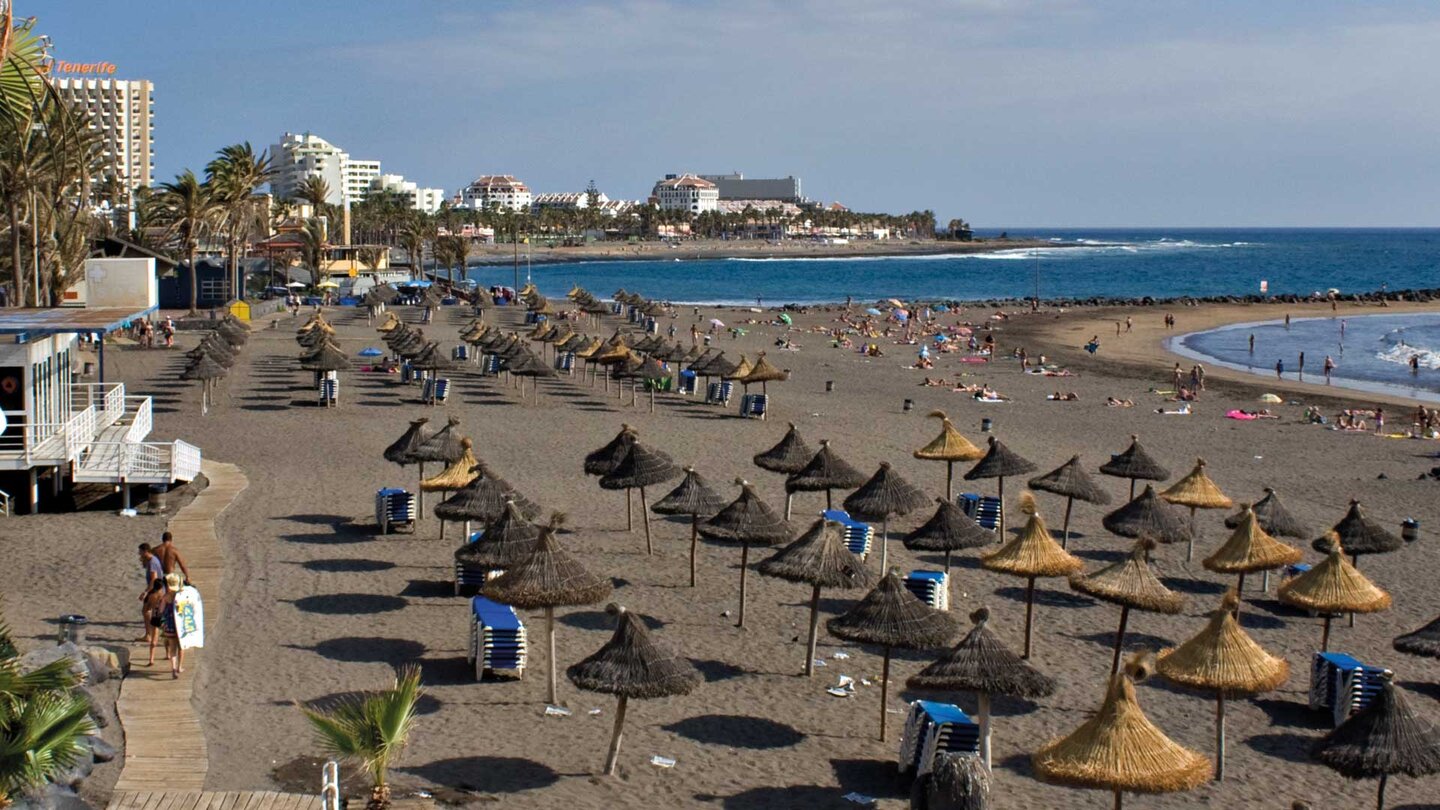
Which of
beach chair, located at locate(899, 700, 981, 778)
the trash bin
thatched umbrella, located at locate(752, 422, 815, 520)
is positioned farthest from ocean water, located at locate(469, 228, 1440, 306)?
beach chair, located at locate(899, 700, 981, 778)

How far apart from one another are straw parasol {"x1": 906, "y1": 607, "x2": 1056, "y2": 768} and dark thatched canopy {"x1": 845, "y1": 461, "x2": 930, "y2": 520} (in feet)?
19.2

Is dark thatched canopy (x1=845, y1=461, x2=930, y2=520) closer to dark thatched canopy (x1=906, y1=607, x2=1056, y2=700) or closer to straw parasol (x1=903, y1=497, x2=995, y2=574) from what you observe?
straw parasol (x1=903, y1=497, x2=995, y2=574)

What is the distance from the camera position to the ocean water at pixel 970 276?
109 m

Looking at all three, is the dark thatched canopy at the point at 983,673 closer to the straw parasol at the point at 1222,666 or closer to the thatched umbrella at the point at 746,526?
the straw parasol at the point at 1222,666

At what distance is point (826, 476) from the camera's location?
62.2 ft

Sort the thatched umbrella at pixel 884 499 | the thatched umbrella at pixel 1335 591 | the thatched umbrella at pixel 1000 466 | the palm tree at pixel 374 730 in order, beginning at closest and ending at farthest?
the palm tree at pixel 374 730, the thatched umbrella at pixel 1335 591, the thatched umbrella at pixel 884 499, the thatched umbrella at pixel 1000 466

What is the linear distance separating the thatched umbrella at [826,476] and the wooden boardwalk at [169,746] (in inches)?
300

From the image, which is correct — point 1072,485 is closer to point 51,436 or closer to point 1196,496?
point 1196,496

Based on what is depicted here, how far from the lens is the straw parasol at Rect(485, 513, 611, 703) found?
1241 cm

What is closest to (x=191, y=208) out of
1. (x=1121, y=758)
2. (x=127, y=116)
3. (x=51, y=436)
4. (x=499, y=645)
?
(x=51, y=436)

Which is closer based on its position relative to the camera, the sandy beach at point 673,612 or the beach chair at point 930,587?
the sandy beach at point 673,612

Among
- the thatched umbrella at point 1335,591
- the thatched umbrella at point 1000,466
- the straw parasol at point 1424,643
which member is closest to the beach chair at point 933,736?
the straw parasol at point 1424,643

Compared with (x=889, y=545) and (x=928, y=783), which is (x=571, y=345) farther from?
(x=928, y=783)

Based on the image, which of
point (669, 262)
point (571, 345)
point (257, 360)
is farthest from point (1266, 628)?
point (669, 262)
